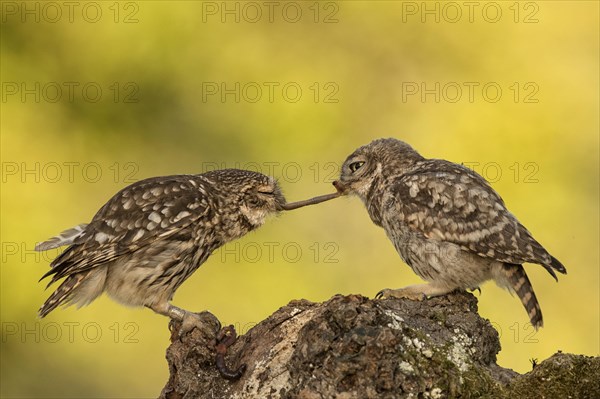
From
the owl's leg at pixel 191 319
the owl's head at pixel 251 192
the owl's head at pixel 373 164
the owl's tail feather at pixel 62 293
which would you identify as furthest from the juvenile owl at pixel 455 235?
the owl's tail feather at pixel 62 293

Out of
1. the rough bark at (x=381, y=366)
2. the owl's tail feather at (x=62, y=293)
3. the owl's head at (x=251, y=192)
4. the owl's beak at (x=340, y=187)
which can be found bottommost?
the rough bark at (x=381, y=366)

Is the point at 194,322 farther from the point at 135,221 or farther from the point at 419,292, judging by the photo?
the point at 419,292

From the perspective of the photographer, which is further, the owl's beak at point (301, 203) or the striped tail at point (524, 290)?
the owl's beak at point (301, 203)

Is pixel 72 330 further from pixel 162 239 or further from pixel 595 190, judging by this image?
pixel 595 190

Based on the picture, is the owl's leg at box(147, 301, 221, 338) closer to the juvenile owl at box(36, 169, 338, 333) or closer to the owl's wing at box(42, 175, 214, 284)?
the juvenile owl at box(36, 169, 338, 333)

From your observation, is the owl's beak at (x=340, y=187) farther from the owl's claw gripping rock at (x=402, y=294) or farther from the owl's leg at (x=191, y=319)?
the owl's leg at (x=191, y=319)

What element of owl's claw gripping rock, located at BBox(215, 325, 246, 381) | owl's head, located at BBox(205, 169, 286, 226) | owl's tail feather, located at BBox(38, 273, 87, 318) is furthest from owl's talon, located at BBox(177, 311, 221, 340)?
owl's head, located at BBox(205, 169, 286, 226)
